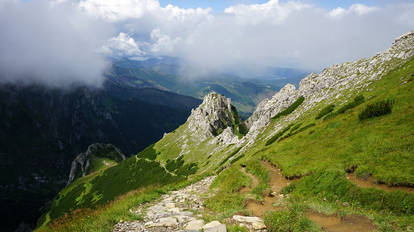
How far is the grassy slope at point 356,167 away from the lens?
14688mm

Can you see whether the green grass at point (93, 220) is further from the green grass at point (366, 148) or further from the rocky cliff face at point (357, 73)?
the rocky cliff face at point (357, 73)

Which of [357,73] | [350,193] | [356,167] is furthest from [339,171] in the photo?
[357,73]

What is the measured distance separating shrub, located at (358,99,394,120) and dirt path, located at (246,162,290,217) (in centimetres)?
1362

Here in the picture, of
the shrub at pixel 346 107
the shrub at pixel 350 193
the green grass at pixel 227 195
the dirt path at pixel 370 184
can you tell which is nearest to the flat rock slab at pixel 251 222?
the green grass at pixel 227 195

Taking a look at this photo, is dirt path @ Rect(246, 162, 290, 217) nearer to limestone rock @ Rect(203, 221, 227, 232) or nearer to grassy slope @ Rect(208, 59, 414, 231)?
grassy slope @ Rect(208, 59, 414, 231)

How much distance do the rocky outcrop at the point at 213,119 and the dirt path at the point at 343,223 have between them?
139 metres

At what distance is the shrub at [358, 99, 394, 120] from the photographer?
27.9m

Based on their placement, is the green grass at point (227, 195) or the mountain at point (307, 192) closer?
the mountain at point (307, 192)

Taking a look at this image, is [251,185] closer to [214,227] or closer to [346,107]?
[214,227]

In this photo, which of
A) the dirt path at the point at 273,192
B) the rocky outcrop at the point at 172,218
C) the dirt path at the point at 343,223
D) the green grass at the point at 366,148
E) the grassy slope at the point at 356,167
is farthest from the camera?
the green grass at the point at 366,148

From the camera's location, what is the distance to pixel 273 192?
71.9 ft

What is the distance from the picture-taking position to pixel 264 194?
21562mm

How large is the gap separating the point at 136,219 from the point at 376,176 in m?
18.3

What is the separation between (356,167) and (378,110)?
42.9ft
